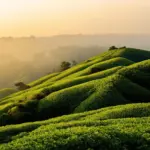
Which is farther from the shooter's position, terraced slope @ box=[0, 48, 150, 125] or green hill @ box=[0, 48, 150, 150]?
terraced slope @ box=[0, 48, 150, 125]

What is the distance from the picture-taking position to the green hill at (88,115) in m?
39.0

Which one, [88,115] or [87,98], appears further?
[87,98]

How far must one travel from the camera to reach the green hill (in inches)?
1535

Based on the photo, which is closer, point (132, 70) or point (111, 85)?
point (111, 85)

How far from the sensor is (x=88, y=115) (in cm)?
6356

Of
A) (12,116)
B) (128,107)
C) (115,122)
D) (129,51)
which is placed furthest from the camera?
(129,51)

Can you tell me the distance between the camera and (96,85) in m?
88.9

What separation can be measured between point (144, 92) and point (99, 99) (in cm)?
1254

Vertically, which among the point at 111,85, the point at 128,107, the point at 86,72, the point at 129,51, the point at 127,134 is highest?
the point at 129,51

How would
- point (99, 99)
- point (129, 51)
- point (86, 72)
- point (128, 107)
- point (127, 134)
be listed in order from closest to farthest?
point (127, 134), point (128, 107), point (99, 99), point (86, 72), point (129, 51)

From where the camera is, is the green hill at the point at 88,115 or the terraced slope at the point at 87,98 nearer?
the green hill at the point at 88,115

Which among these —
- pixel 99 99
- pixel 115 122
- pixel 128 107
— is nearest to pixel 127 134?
pixel 115 122

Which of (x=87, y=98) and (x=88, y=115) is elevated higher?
(x=87, y=98)

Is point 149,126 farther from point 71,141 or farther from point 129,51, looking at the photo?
point 129,51
